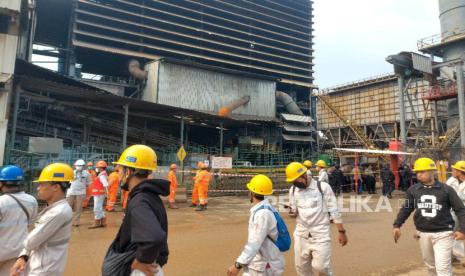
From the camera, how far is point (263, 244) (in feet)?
10.9

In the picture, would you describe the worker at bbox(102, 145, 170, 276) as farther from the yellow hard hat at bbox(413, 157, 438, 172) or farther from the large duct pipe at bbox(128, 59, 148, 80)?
the large duct pipe at bbox(128, 59, 148, 80)

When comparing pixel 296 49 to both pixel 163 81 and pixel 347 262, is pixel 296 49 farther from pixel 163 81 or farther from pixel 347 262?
pixel 347 262

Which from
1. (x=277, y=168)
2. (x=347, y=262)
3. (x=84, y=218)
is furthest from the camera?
(x=277, y=168)

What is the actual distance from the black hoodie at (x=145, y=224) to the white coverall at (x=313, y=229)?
96.2 inches

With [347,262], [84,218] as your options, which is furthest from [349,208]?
[84,218]

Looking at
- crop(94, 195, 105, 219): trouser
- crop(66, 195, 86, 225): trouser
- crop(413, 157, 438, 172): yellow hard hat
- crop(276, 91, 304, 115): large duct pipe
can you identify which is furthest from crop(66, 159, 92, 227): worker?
crop(276, 91, 304, 115): large duct pipe

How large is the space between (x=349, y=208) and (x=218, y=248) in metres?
8.45

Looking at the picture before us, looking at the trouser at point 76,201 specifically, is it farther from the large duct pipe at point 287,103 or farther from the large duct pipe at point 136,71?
the large duct pipe at point 287,103

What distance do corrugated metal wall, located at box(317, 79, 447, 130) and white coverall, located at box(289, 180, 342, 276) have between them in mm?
38950

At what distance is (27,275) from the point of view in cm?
284

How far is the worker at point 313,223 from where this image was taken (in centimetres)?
417

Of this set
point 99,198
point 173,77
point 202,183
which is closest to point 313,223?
point 99,198

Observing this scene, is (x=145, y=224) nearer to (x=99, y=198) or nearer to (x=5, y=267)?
(x=5, y=267)

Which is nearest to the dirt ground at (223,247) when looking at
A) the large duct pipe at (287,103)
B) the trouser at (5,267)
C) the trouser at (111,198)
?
the trouser at (111,198)
